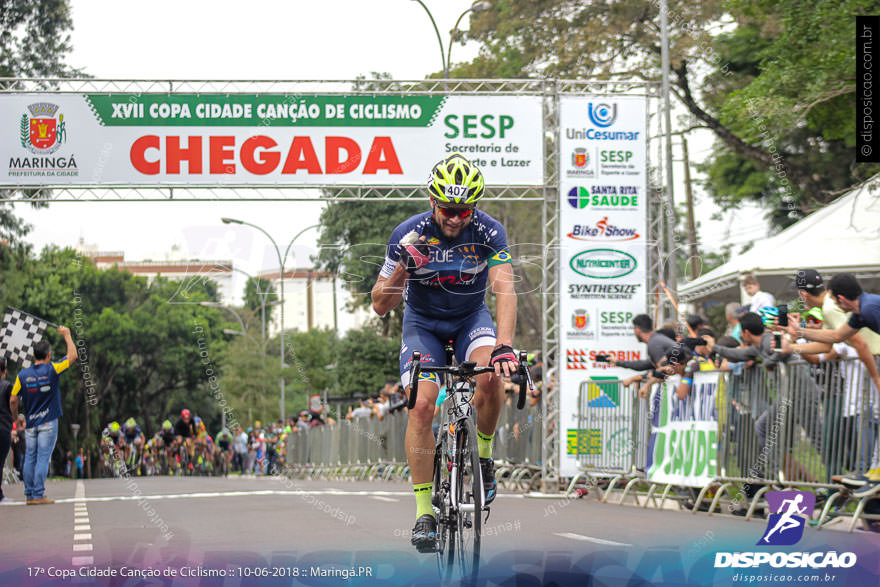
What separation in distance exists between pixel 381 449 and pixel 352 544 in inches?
708

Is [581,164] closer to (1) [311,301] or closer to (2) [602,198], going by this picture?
(2) [602,198]

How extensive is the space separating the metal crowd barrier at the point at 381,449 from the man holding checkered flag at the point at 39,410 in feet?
22.3

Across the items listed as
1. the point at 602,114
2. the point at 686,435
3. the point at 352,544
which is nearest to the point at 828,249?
the point at 602,114

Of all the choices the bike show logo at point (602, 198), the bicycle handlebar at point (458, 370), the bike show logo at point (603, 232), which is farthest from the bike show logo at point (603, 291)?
the bicycle handlebar at point (458, 370)

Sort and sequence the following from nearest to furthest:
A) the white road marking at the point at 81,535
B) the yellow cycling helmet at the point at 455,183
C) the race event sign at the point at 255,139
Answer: the yellow cycling helmet at the point at 455,183 < the white road marking at the point at 81,535 < the race event sign at the point at 255,139

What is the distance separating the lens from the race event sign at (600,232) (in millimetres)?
17938

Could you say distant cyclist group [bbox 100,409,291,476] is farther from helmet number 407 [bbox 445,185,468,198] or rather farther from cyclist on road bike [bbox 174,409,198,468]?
helmet number 407 [bbox 445,185,468,198]

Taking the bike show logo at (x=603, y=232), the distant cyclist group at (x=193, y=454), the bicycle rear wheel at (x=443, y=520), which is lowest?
the distant cyclist group at (x=193, y=454)

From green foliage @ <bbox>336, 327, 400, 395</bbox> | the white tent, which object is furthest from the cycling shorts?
green foliage @ <bbox>336, 327, 400, 395</bbox>

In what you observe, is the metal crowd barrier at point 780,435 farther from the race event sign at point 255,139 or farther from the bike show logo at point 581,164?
the race event sign at point 255,139

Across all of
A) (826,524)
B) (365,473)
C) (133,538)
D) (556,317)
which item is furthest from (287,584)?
(365,473)

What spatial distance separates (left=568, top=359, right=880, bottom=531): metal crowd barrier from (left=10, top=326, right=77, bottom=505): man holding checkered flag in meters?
6.92

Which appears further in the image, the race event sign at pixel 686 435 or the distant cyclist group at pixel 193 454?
the distant cyclist group at pixel 193 454

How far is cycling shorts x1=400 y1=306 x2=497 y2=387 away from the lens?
743cm
